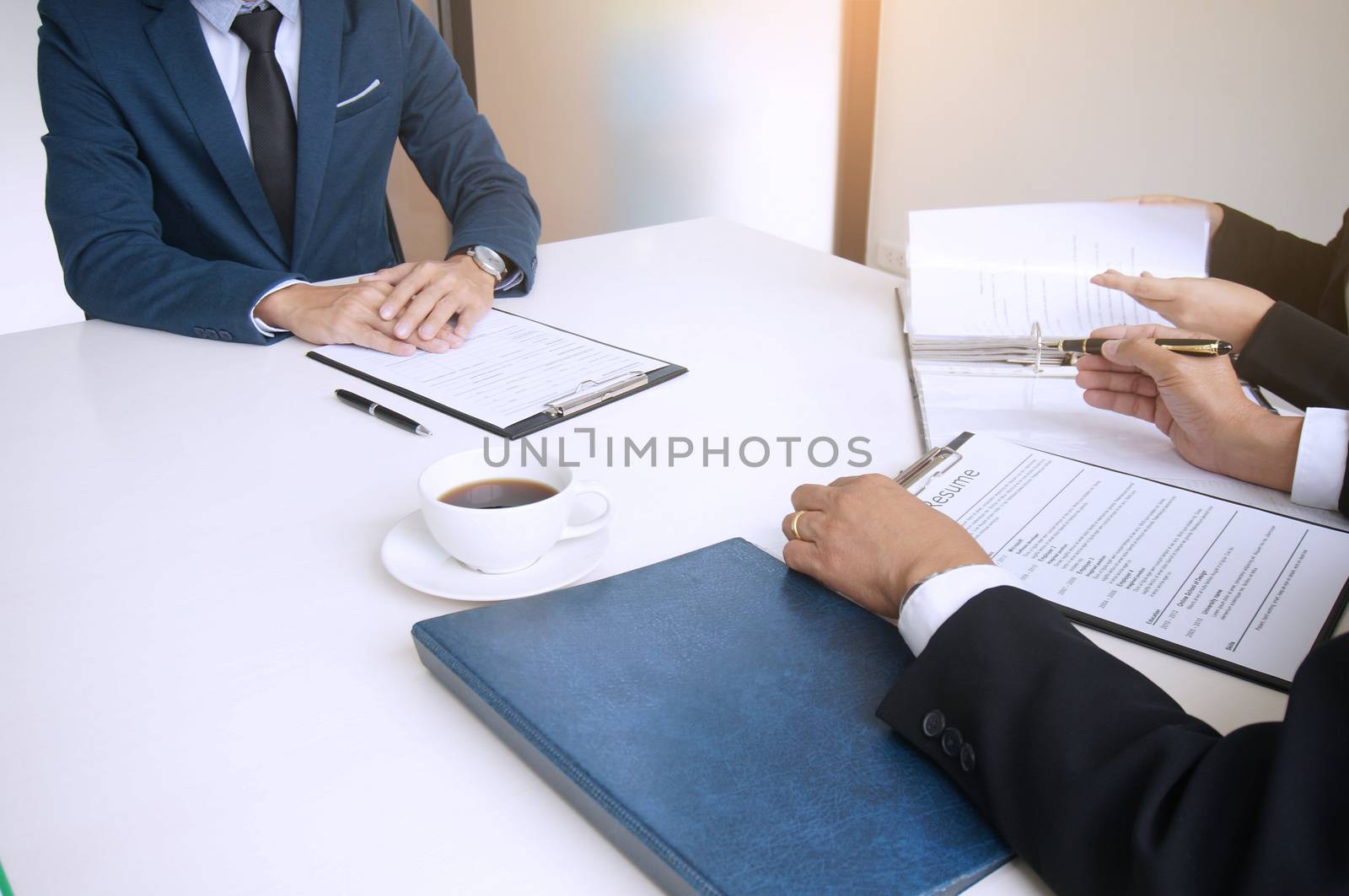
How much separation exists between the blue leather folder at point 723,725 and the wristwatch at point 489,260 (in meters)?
0.79

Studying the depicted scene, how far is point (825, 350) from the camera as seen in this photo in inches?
49.1

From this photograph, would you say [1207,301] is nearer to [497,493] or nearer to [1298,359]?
[1298,359]

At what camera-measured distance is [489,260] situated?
1444 millimetres

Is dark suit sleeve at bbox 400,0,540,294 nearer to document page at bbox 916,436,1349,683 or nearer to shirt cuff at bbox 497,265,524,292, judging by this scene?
shirt cuff at bbox 497,265,524,292

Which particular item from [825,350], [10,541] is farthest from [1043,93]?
[10,541]

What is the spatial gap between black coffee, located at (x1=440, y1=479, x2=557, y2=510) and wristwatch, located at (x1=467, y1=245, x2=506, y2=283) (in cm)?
71

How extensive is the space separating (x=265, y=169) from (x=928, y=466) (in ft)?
4.07

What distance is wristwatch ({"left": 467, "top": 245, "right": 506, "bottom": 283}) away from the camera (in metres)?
1.43

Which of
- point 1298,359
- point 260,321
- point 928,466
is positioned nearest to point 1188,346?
point 1298,359

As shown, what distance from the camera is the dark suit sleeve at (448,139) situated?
1.73 meters

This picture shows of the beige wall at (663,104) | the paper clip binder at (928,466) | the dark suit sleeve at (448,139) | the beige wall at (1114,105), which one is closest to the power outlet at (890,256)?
the beige wall at (1114,105)

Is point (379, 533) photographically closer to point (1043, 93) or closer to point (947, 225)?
point (947, 225)

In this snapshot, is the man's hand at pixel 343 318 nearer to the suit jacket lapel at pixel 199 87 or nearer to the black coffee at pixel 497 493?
the suit jacket lapel at pixel 199 87

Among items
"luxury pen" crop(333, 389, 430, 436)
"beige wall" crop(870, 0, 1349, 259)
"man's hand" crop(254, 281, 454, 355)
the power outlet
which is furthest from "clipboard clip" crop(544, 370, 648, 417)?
the power outlet
